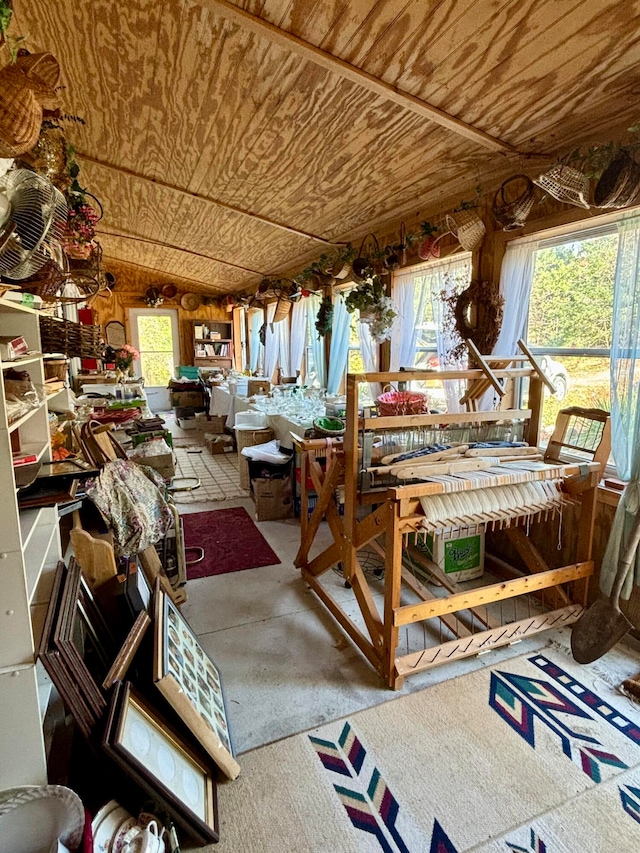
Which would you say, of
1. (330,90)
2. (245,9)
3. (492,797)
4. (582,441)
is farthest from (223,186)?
(492,797)

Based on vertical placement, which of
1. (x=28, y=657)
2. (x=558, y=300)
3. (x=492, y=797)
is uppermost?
(x=558, y=300)

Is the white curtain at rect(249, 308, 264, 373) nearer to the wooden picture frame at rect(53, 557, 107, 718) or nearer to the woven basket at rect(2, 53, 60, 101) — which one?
the woven basket at rect(2, 53, 60, 101)

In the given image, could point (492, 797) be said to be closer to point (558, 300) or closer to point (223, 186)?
point (558, 300)

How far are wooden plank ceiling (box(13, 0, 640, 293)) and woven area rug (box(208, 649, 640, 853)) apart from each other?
2.65 metres

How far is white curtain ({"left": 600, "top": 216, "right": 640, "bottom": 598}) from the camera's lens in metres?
2.03

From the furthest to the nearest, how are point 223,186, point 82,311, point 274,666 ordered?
1. point 82,311
2. point 223,186
3. point 274,666

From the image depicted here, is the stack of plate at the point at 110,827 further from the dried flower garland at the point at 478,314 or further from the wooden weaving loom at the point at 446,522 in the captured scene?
the dried flower garland at the point at 478,314

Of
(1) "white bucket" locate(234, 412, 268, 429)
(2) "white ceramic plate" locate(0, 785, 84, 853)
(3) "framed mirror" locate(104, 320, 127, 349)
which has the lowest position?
(2) "white ceramic plate" locate(0, 785, 84, 853)

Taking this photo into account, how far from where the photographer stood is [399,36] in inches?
70.0

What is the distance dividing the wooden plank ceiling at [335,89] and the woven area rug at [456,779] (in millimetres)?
2649

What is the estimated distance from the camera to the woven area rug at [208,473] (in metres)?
4.30

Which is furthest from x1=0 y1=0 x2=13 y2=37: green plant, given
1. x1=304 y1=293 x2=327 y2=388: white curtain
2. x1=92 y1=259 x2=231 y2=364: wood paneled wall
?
x1=92 y1=259 x2=231 y2=364: wood paneled wall

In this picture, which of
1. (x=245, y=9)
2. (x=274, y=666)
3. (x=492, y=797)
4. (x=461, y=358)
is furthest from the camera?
(x=461, y=358)

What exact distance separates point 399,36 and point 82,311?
588 centimetres
